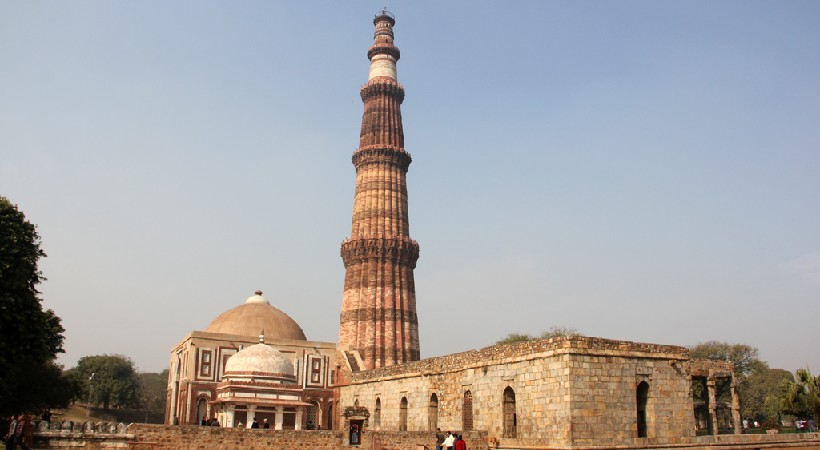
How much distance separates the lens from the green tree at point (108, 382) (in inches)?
2279

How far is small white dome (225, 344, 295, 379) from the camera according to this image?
26.4 meters

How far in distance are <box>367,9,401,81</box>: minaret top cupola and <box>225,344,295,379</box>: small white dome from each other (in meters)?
22.7

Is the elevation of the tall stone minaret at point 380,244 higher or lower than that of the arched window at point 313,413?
higher

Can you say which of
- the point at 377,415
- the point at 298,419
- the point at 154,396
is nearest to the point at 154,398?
the point at 154,396

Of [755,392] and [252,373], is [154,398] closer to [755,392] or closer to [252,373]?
[252,373]

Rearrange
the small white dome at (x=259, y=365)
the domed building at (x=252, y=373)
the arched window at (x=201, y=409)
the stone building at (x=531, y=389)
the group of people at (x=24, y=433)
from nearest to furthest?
1. the stone building at (x=531, y=389)
2. the group of people at (x=24, y=433)
3. the domed building at (x=252, y=373)
4. the small white dome at (x=259, y=365)
5. the arched window at (x=201, y=409)

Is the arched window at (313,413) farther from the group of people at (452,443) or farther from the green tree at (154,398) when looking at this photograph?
the green tree at (154,398)

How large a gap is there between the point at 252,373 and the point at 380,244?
1549 cm

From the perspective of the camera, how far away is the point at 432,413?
23.8 metres

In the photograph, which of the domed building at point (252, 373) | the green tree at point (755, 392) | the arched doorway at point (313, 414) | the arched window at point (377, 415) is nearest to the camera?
the domed building at point (252, 373)

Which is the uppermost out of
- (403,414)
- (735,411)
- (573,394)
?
(573,394)

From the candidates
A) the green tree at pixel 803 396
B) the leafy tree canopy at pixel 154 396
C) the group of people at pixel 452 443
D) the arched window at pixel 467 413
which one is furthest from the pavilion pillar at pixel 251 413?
the leafy tree canopy at pixel 154 396

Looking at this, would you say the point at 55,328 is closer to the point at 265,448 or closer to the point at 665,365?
the point at 265,448

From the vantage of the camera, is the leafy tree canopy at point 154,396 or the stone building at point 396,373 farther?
the leafy tree canopy at point 154,396
